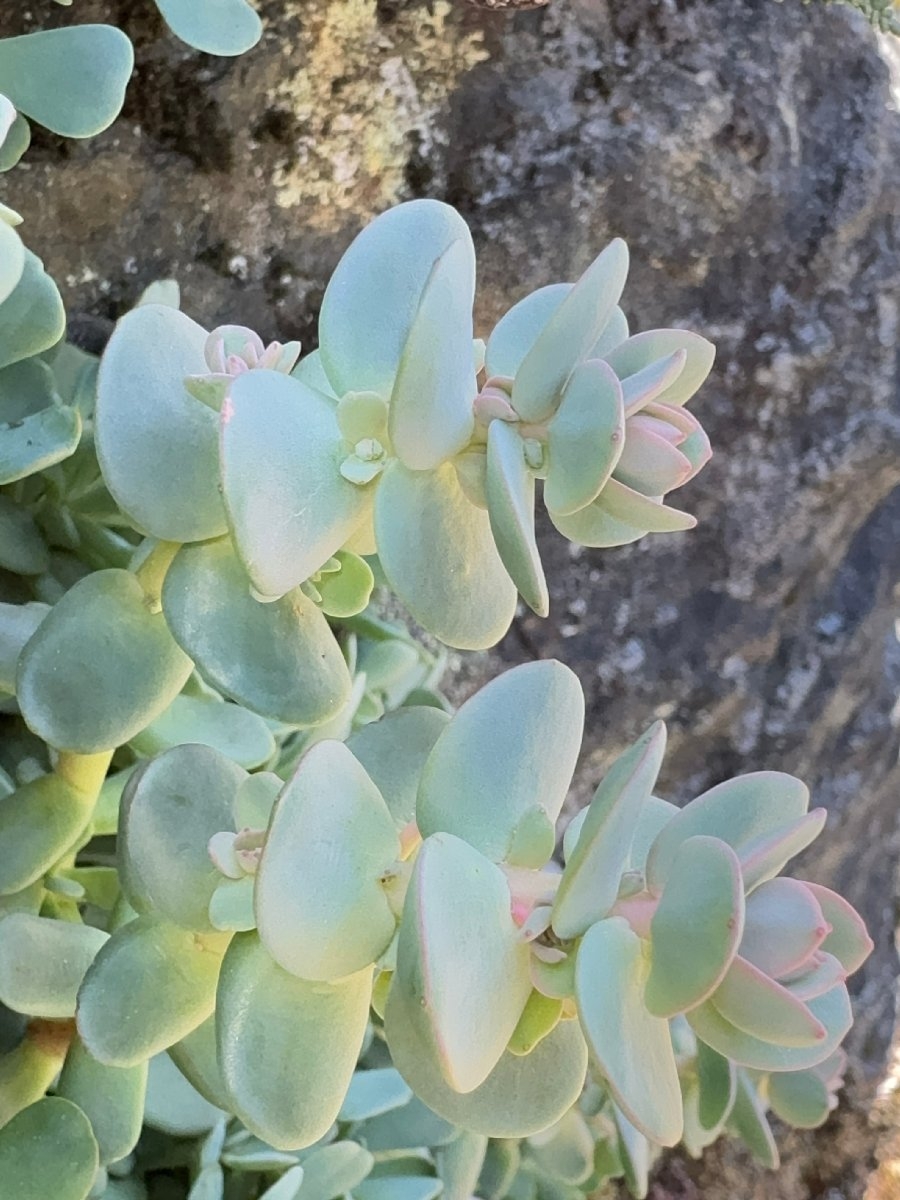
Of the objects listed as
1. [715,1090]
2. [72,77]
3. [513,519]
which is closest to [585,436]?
[513,519]

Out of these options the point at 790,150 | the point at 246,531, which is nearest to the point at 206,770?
the point at 246,531

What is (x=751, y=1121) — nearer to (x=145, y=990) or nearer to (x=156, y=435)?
(x=145, y=990)

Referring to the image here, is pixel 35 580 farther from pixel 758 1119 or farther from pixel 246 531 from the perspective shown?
pixel 758 1119

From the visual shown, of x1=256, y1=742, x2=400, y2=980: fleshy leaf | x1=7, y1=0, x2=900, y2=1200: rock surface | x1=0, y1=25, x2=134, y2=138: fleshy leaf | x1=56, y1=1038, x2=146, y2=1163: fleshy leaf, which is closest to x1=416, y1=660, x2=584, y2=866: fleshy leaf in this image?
x1=256, y1=742, x2=400, y2=980: fleshy leaf

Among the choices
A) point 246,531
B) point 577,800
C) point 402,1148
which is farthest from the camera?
point 577,800

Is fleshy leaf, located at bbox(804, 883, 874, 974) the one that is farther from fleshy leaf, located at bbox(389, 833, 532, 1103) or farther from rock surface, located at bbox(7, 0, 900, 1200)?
rock surface, located at bbox(7, 0, 900, 1200)

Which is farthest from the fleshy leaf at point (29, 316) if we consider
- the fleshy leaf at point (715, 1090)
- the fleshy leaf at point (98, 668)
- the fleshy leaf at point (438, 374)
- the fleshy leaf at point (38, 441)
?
the fleshy leaf at point (715, 1090)
